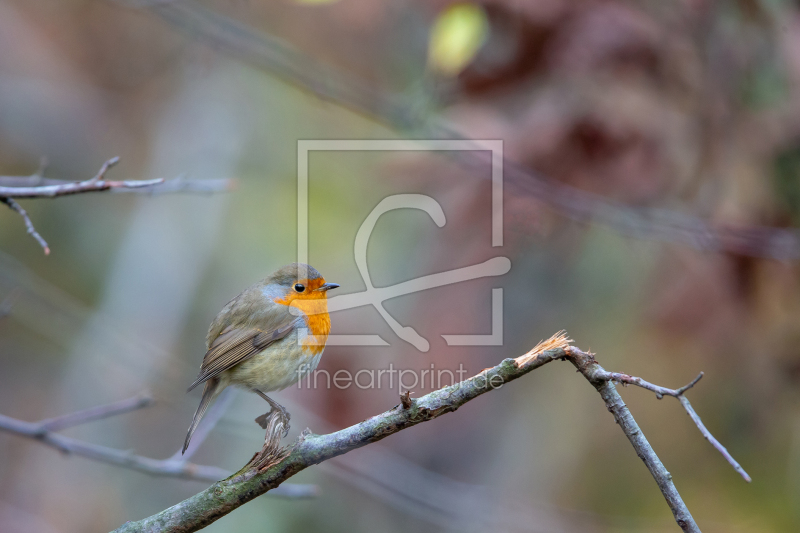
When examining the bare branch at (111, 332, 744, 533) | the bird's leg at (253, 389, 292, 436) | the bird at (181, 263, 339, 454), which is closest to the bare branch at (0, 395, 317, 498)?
the bird at (181, 263, 339, 454)

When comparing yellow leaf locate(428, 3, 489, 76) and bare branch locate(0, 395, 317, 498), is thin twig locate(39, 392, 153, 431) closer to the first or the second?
bare branch locate(0, 395, 317, 498)

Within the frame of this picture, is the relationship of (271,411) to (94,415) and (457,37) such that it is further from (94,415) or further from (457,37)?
(457,37)

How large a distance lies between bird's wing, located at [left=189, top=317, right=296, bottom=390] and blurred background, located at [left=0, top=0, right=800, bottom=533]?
0.91 metres

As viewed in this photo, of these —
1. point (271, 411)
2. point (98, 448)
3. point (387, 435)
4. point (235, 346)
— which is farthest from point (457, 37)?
point (98, 448)

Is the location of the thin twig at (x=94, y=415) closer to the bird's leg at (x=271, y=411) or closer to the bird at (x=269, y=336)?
the bird at (x=269, y=336)

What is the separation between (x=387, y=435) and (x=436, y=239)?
294 centimetres

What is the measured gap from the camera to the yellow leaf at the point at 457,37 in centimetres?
362

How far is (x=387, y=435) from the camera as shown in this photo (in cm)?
189

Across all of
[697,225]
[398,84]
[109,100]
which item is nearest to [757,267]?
[697,225]

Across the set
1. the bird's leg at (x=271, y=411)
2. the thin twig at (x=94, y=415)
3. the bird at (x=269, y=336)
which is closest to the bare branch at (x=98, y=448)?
the thin twig at (x=94, y=415)

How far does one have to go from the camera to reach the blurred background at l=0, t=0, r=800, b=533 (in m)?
3.92

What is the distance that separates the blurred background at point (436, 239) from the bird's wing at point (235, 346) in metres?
0.91

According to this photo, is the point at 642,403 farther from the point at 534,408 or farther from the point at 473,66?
the point at 473,66

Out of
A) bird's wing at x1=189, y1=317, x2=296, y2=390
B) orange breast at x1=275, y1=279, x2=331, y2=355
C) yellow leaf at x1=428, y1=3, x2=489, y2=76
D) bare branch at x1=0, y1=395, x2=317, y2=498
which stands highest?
yellow leaf at x1=428, y1=3, x2=489, y2=76
